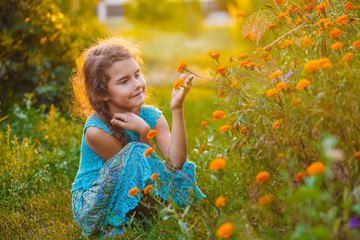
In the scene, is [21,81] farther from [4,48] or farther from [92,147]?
[92,147]

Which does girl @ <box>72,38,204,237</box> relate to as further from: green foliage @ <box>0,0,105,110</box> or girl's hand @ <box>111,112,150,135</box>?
green foliage @ <box>0,0,105,110</box>

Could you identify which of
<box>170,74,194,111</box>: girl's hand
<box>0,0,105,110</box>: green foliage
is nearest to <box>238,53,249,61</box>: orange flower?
<box>170,74,194,111</box>: girl's hand

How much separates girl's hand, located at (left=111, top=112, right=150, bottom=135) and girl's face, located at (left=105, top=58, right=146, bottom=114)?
0.07 metres

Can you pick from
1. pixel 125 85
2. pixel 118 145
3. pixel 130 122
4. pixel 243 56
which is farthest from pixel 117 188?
pixel 243 56

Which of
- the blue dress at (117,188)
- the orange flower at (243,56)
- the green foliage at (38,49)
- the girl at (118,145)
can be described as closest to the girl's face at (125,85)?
the girl at (118,145)

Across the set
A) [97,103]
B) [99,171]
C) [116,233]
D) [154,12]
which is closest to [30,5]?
[97,103]

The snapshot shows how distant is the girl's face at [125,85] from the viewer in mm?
2350

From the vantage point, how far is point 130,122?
7.64 ft

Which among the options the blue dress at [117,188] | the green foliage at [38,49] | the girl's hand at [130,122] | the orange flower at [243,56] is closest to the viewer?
the orange flower at [243,56]

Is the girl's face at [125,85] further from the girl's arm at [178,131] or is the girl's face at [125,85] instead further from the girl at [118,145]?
the girl's arm at [178,131]

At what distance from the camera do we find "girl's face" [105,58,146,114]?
235 cm

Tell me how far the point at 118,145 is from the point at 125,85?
341 millimetres

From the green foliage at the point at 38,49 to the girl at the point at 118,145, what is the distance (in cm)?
180

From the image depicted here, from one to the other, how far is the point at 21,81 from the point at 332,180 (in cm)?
364
